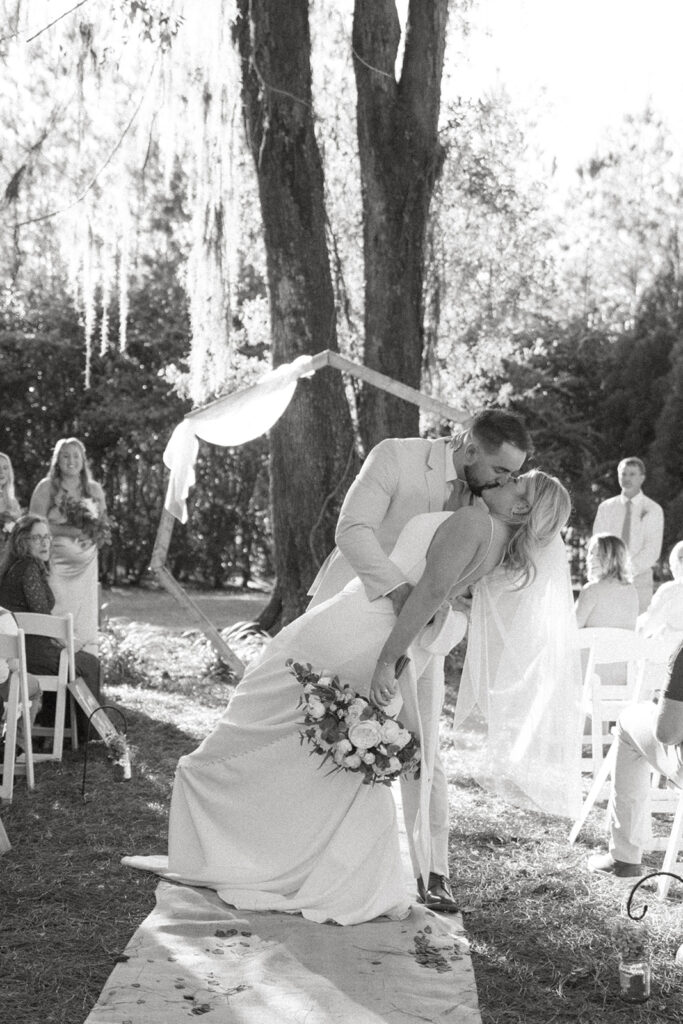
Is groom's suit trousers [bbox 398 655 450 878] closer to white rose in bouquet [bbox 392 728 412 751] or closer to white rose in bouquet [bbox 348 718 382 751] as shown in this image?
white rose in bouquet [bbox 392 728 412 751]

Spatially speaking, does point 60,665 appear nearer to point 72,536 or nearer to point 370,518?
point 72,536

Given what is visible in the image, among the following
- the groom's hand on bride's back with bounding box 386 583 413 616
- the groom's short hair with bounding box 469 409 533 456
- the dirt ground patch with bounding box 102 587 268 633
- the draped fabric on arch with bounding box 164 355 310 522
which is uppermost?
the draped fabric on arch with bounding box 164 355 310 522

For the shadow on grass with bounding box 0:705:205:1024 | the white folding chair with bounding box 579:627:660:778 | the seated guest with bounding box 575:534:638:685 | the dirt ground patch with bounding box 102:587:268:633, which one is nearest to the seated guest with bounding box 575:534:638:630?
the seated guest with bounding box 575:534:638:685

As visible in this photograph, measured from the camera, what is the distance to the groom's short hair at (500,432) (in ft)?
12.8

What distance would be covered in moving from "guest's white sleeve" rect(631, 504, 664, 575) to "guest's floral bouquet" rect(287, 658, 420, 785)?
5.56 m

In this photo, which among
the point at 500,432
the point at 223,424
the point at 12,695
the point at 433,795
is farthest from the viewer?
the point at 223,424

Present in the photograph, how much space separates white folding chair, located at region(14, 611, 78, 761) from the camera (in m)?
6.30

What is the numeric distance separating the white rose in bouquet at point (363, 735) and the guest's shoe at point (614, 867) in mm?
1336

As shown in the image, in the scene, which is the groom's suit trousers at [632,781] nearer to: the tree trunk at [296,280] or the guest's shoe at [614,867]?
the guest's shoe at [614,867]

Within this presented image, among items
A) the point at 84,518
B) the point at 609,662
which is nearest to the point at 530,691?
the point at 609,662

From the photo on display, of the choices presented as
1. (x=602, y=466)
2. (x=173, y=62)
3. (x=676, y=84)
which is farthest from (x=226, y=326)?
(x=676, y=84)

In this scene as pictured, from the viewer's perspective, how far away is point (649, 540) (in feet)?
30.7

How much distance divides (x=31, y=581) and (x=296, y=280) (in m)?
4.00

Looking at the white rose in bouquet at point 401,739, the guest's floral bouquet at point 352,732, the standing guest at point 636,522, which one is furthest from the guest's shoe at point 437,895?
the standing guest at point 636,522
